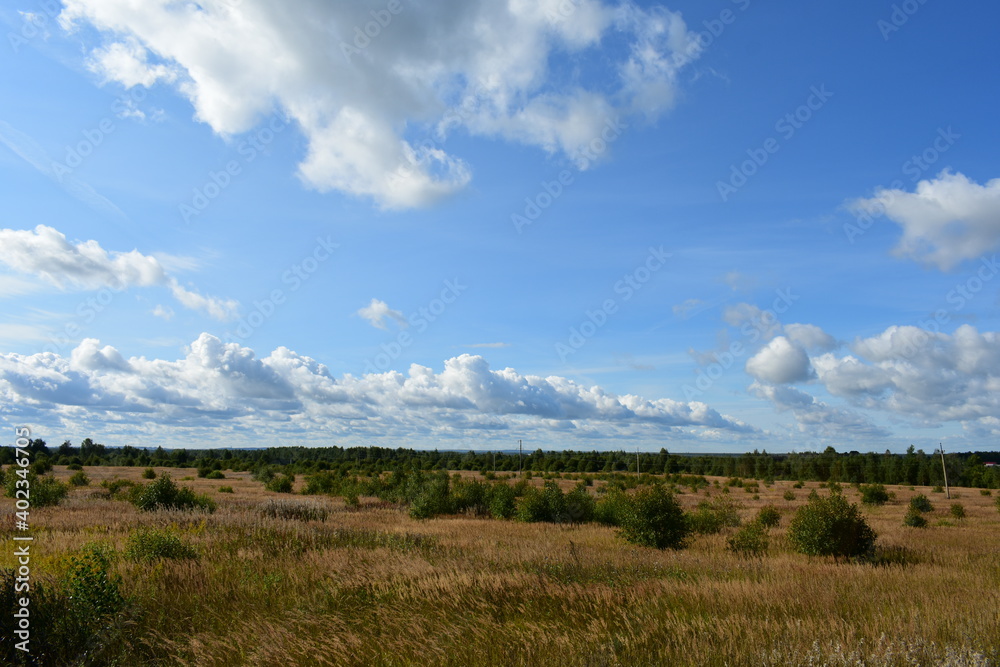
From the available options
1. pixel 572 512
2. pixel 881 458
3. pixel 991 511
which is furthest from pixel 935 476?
pixel 572 512

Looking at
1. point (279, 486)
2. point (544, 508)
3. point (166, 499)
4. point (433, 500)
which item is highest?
point (166, 499)

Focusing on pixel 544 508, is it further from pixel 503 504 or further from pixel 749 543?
pixel 749 543

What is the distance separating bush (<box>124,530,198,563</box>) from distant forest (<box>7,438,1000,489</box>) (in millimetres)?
54139

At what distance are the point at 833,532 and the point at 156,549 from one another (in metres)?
20.6

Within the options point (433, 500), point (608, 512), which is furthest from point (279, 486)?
point (608, 512)

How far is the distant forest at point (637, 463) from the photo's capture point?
85.7 meters

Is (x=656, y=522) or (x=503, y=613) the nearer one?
(x=503, y=613)

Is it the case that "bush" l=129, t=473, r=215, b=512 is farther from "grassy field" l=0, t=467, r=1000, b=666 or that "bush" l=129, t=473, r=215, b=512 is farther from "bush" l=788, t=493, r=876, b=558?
"bush" l=788, t=493, r=876, b=558

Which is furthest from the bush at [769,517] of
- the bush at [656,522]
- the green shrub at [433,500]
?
the green shrub at [433,500]

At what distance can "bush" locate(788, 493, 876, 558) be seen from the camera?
19625 mm

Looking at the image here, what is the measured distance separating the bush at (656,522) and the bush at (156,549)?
1632cm

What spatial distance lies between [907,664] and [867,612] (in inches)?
115

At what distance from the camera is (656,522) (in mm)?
22188

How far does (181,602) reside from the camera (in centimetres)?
828
